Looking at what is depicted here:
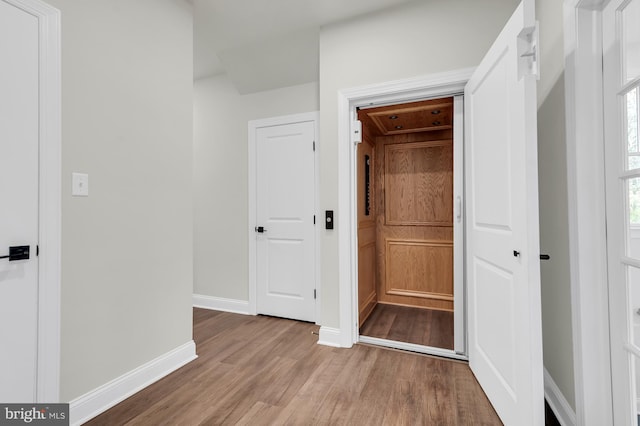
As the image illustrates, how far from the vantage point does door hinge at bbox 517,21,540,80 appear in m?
1.29

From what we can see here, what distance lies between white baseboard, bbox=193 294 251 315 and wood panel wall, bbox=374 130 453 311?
1618 millimetres

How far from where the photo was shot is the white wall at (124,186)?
1.55 metres

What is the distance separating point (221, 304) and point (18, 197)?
2.33m

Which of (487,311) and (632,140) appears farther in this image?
(487,311)

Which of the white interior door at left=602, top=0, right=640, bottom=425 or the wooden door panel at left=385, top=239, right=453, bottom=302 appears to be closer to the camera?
the white interior door at left=602, top=0, right=640, bottom=425

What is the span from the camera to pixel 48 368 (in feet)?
4.69

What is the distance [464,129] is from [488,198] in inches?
27.3

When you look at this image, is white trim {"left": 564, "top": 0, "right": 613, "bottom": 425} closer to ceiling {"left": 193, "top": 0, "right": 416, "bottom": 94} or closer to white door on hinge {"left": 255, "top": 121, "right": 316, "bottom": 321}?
ceiling {"left": 193, "top": 0, "right": 416, "bottom": 94}

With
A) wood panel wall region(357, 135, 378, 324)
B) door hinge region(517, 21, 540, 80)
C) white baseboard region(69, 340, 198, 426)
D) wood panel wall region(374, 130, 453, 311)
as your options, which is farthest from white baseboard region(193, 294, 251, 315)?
door hinge region(517, 21, 540, 80)

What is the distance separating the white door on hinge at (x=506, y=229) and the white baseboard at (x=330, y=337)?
3.22ft

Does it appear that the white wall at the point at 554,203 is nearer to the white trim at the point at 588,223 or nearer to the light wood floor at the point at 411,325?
the white trim at the point at 588,223

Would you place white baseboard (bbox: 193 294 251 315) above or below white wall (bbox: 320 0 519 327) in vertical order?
below

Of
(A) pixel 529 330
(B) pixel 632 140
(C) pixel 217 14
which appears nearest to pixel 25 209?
(C) pixel 217 14

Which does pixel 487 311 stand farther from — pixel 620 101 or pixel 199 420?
pixel 199 420
